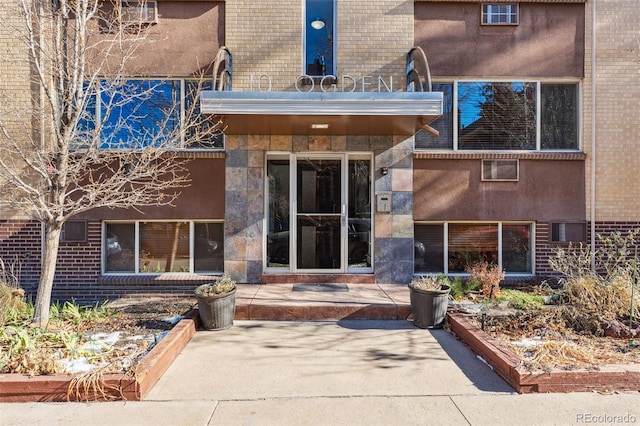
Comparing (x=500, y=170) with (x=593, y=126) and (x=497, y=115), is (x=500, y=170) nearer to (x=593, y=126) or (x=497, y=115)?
(x=497, y=115)

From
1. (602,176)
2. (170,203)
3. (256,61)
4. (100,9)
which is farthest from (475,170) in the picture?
(100,9)

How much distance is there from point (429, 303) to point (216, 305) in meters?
3.24

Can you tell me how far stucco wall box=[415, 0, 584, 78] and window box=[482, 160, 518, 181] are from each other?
1865 millimetres

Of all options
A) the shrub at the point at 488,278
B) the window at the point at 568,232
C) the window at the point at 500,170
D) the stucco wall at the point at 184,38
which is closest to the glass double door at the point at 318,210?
the shrub at the point at 488,278

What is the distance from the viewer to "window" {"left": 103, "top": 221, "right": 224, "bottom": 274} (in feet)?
27.6

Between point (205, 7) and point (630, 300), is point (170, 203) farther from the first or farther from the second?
point (630, 300)

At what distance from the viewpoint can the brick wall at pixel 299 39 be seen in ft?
27.2

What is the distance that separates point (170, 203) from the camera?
26.9 feet

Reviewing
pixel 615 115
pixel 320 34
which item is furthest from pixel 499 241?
pixel 320 34

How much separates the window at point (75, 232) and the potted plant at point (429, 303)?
21.8ft

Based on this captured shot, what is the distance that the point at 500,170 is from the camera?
8.32 meters

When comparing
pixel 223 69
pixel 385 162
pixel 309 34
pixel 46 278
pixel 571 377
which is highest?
pixel 309 34

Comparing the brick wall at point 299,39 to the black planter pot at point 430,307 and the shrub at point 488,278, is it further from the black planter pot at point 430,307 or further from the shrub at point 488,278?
the black planter pot at point 430,307

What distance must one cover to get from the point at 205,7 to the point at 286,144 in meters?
3.34
